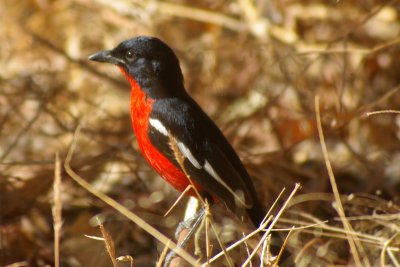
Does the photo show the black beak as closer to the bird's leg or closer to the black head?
the black head

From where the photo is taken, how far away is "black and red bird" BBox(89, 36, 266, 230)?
12.6ft

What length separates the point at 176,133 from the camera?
151 inches

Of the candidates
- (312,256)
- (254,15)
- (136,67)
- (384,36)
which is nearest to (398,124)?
(384,36)

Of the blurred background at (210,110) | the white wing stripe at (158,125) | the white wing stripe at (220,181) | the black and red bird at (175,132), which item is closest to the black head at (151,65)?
the black and red bird at (175,132)

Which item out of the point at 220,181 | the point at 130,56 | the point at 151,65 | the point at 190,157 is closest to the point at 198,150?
the point at 190,157

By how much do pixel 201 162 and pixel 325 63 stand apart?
3.21m

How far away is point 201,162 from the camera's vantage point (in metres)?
3.86

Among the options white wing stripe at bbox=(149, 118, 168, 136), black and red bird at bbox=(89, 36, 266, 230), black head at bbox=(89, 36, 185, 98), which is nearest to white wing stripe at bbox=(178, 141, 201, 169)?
black and red bird at bbox=(89, 36, 266, 230)

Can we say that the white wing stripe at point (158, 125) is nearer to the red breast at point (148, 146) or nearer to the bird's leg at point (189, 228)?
the red breast at point (148, 146)

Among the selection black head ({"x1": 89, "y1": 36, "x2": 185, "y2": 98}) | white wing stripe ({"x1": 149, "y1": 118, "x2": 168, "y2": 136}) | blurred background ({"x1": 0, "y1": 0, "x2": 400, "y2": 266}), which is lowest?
blurred background ({"x1": 0, "y1": 0, "x2": 400, "y2": 266})

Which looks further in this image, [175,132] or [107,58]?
[107,58]

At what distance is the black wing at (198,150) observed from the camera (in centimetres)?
383

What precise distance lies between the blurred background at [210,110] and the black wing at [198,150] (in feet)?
1.49

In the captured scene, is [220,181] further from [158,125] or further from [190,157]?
[158,125]
